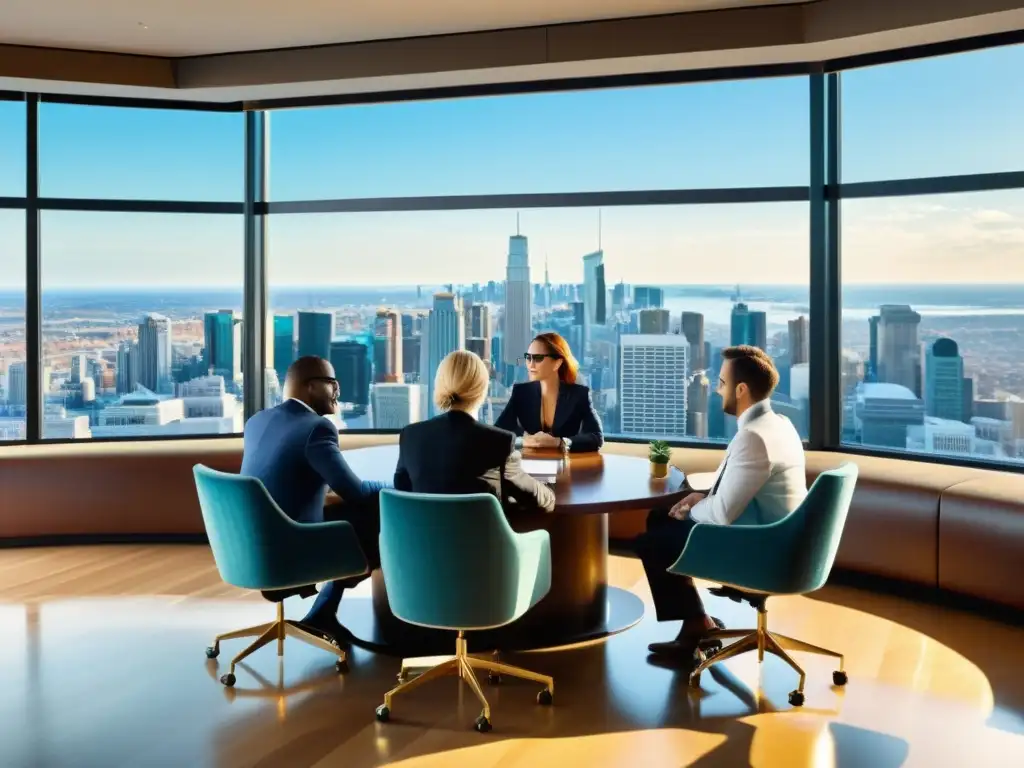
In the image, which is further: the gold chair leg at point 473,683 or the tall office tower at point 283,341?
the tall office tower at point 283,341

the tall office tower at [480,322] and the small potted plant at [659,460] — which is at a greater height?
the tall office tower at [480,322]

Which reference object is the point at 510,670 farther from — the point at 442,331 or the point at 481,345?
the point at 442,331

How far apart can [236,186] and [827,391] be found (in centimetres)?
426

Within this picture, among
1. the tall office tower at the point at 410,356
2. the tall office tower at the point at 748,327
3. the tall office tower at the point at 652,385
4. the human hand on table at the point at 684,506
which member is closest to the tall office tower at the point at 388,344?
the tall office tower at the point at 410,356

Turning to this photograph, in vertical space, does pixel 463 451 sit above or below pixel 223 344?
below

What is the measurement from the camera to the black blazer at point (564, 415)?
17.9ft

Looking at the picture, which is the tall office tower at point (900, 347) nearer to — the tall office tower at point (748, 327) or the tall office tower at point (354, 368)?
the tall office tower at point (748, 327)

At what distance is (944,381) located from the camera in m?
5.99

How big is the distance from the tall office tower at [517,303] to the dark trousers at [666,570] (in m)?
2.72

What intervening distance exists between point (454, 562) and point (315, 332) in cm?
416

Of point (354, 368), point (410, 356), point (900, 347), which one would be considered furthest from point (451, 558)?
point (354, 368)

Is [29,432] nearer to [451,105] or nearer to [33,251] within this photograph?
[33,251]

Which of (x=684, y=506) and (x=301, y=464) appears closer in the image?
(x=301, y=464)

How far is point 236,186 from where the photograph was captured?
738cm
